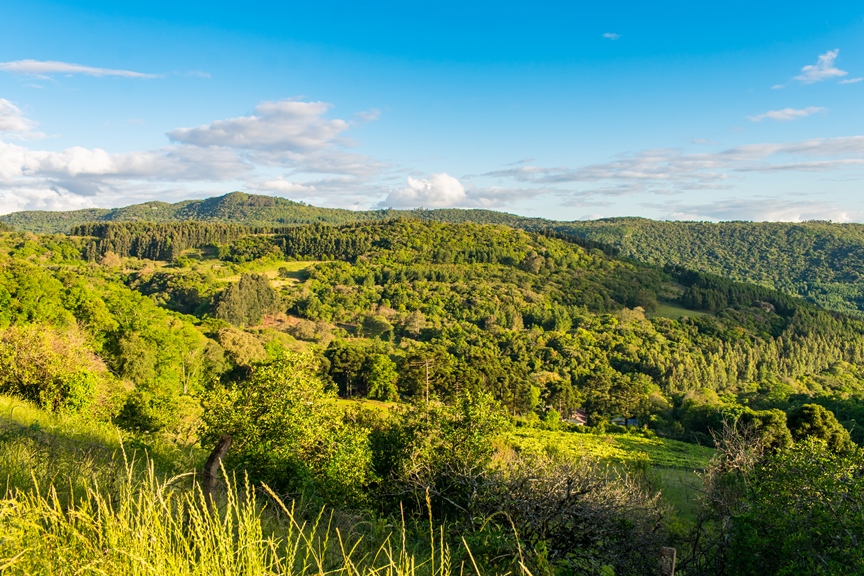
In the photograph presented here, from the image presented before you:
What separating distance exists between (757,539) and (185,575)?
6831 mm

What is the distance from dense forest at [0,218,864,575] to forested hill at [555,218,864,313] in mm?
49168

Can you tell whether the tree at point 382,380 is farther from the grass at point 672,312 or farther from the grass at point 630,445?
the grass at point 672,312

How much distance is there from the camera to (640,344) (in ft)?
255

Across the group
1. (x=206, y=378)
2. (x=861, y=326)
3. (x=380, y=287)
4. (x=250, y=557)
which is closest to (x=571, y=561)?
(x=250, y=557)

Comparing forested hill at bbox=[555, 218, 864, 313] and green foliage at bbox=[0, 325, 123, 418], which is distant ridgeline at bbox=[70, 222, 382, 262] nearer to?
forested hill at bbox=[555, 218, 864, 313]

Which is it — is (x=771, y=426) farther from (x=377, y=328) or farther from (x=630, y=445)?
(x=377, y=328)

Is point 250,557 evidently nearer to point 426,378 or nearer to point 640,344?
point 426,378

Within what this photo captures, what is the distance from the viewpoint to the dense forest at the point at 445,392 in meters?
5.83

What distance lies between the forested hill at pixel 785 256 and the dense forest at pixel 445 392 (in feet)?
161

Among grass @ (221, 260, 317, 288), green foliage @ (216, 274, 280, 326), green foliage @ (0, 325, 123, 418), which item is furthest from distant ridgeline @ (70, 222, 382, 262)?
green foliage @ (0, 325, 123, 418)

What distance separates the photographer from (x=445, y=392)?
1826 inches

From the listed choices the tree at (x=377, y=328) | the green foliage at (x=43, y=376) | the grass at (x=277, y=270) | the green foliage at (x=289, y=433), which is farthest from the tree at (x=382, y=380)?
A: the grass at (x=277, y=270)

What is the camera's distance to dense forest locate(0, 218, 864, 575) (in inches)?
230

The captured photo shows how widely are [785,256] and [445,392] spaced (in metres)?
169
